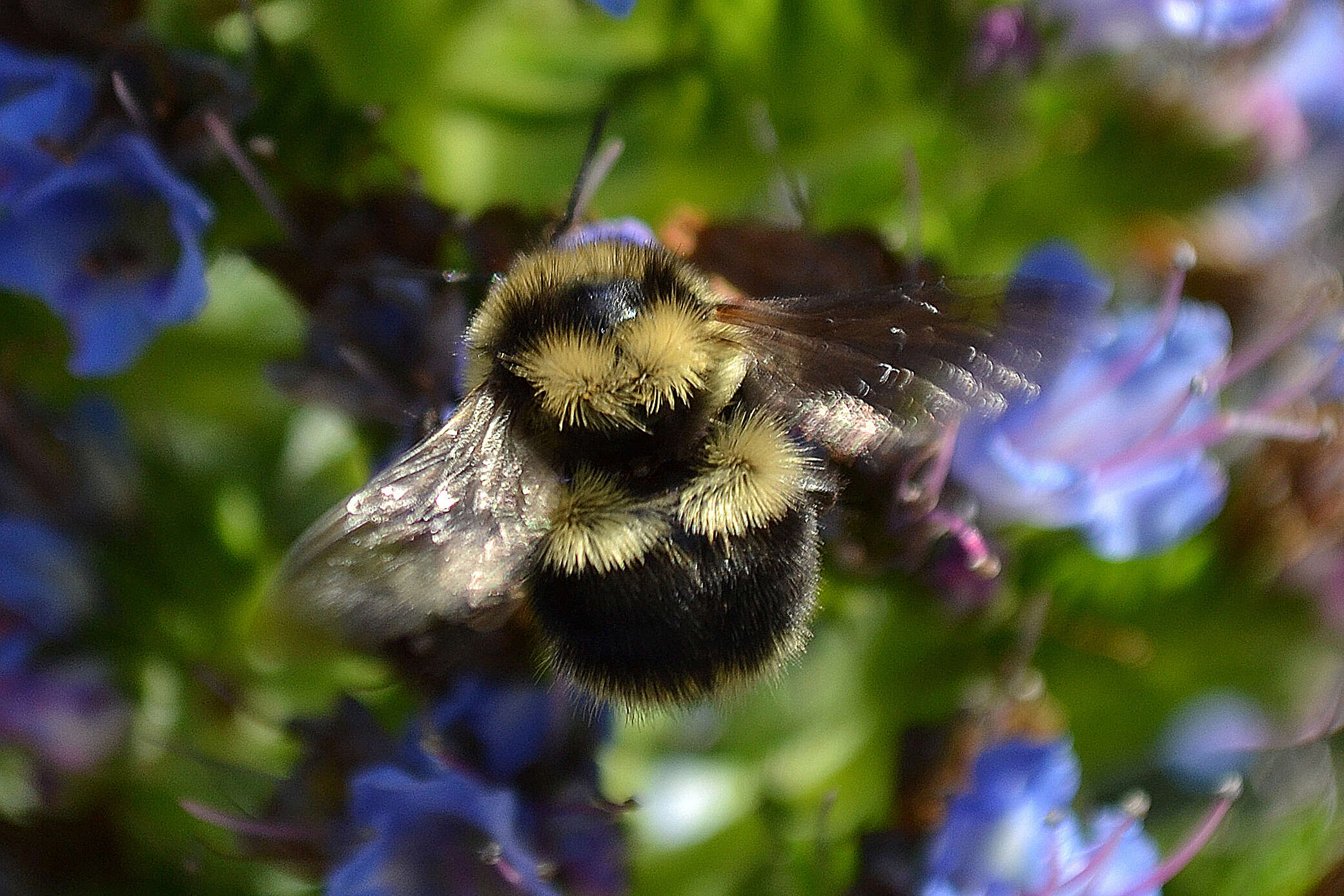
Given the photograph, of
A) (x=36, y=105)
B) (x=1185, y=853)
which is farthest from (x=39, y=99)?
(x=1185, y=853)

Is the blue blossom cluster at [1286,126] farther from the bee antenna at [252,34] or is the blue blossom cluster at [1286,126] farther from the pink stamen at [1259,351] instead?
the bee antenna at [252,34]

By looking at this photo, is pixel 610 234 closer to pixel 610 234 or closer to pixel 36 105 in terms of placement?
pixel 610 234

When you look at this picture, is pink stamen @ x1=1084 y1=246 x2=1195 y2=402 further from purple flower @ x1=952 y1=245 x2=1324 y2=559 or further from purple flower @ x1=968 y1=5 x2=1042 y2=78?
purple flower @ x1=968 y1=5 x2=1042 y2=78

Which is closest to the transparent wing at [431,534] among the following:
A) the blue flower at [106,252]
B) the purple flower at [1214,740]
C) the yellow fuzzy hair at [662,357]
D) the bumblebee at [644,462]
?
the bumblebee at [644,462]

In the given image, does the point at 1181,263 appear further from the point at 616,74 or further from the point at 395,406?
the point at 395,406

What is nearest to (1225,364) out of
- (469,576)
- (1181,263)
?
(1181,263)

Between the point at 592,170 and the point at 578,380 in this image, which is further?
the point at 592,170
